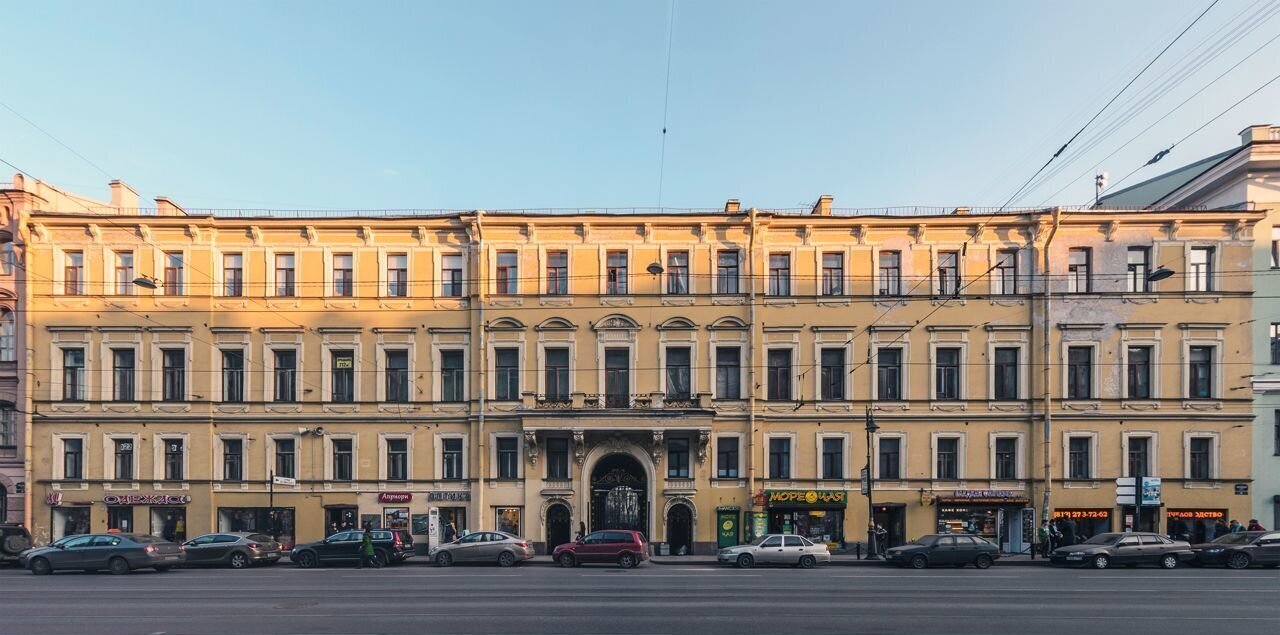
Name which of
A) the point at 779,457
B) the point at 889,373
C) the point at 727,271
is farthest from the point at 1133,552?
the point at 727,271

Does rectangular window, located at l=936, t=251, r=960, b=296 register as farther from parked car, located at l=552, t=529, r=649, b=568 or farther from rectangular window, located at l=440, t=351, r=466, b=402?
rectangular window, located at l=440, t=351, r=466, b=402

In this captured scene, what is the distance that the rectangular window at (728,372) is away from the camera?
103 ft

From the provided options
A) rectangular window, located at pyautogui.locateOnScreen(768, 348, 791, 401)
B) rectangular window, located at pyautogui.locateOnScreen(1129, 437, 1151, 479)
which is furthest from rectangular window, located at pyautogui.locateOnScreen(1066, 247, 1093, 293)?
rectangular window, located at pyautogui.locateOnScreen(768, 348, 791, 401)

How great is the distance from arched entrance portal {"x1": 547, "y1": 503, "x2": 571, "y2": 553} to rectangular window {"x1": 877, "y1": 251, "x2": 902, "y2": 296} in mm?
15510

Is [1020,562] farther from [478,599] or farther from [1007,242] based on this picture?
[478,599]

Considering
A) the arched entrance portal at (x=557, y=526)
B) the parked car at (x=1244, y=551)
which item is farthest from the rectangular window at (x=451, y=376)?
the parked car at (x=1244, y=551)

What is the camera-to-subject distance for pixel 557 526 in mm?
31328

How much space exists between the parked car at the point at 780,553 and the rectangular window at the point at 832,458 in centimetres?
521

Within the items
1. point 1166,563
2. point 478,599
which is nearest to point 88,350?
point 478,599

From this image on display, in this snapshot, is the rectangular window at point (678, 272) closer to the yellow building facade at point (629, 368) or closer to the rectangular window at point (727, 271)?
the yellow building facade at point (629, 368)

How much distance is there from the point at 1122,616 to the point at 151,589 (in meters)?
22.5

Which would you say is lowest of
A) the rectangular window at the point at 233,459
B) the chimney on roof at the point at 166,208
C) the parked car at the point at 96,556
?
the parked car at the point at 96,556

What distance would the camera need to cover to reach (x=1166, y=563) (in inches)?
1005

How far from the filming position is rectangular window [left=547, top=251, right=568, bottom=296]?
104ft
